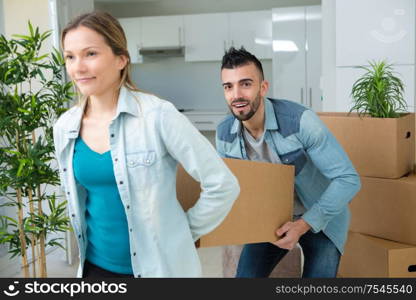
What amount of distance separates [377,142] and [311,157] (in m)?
0.63

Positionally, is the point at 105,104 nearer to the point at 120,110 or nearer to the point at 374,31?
the point at 120,110

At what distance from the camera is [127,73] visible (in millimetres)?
1419

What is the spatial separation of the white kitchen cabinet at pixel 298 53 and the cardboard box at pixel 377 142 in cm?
353

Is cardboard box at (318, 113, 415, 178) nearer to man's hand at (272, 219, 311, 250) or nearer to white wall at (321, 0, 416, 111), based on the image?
man's hand at (272, 219, 311, 250)

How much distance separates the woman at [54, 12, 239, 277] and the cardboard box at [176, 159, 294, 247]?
208 mm

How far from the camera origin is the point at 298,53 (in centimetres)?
607

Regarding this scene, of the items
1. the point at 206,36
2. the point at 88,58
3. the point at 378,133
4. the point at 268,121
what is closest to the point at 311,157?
the point at 268,121

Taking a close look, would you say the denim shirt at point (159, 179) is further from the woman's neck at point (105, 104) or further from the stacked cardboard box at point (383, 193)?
the stacked cardboard box at point (383, 193)

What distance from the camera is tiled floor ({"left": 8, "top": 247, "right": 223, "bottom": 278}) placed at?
3.68m

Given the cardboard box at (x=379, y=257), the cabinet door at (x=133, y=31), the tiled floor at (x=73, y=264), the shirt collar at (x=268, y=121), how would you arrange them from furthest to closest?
the cabinet door at (x=133, y=31) → the tiled floor at (x=73, y=264) → the cardboard box at (x=379, y=257) → the shirt collar at (x=268, y=121)

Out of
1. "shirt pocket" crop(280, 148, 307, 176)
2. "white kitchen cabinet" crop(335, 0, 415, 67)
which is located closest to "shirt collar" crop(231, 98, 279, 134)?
"shirt pocket" crop(280, 148, 307, 176)

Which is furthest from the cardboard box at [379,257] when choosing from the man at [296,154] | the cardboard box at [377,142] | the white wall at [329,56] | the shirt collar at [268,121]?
the white wall at [329,56]

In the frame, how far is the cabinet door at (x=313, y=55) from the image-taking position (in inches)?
238

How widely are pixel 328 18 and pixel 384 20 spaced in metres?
0.44
